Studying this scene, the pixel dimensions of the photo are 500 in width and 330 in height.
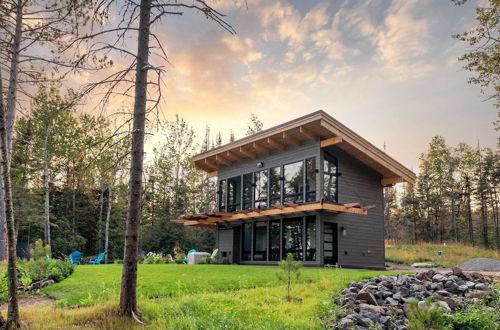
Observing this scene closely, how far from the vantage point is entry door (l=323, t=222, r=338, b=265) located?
45.6ft

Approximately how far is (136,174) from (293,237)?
1063cm

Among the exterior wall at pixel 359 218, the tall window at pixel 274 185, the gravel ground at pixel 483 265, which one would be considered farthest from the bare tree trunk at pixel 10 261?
the gravel ground at pixel 483 265

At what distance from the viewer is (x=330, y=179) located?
14344mm

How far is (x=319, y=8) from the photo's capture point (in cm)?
1327

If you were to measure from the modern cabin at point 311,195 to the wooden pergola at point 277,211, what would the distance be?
0.03 m

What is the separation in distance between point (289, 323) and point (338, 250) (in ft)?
32.9

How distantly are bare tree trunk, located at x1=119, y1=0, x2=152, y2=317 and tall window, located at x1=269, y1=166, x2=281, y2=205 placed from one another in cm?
1076

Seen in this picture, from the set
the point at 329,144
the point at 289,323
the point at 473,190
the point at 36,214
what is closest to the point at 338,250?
the point at 329,144

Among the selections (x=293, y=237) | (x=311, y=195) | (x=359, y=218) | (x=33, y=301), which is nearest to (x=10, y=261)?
(x=33, y=301)

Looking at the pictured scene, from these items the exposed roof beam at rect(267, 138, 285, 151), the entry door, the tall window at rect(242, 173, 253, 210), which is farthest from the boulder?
the tall window at rect(242, 173, 253, 210)

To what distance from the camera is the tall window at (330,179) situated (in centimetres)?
1410

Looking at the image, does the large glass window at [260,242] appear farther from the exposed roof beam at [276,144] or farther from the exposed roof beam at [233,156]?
the exposed roof beam at [276,144]

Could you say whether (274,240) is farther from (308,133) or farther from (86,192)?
(86,192)

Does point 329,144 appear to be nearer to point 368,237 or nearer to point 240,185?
point 368,237
